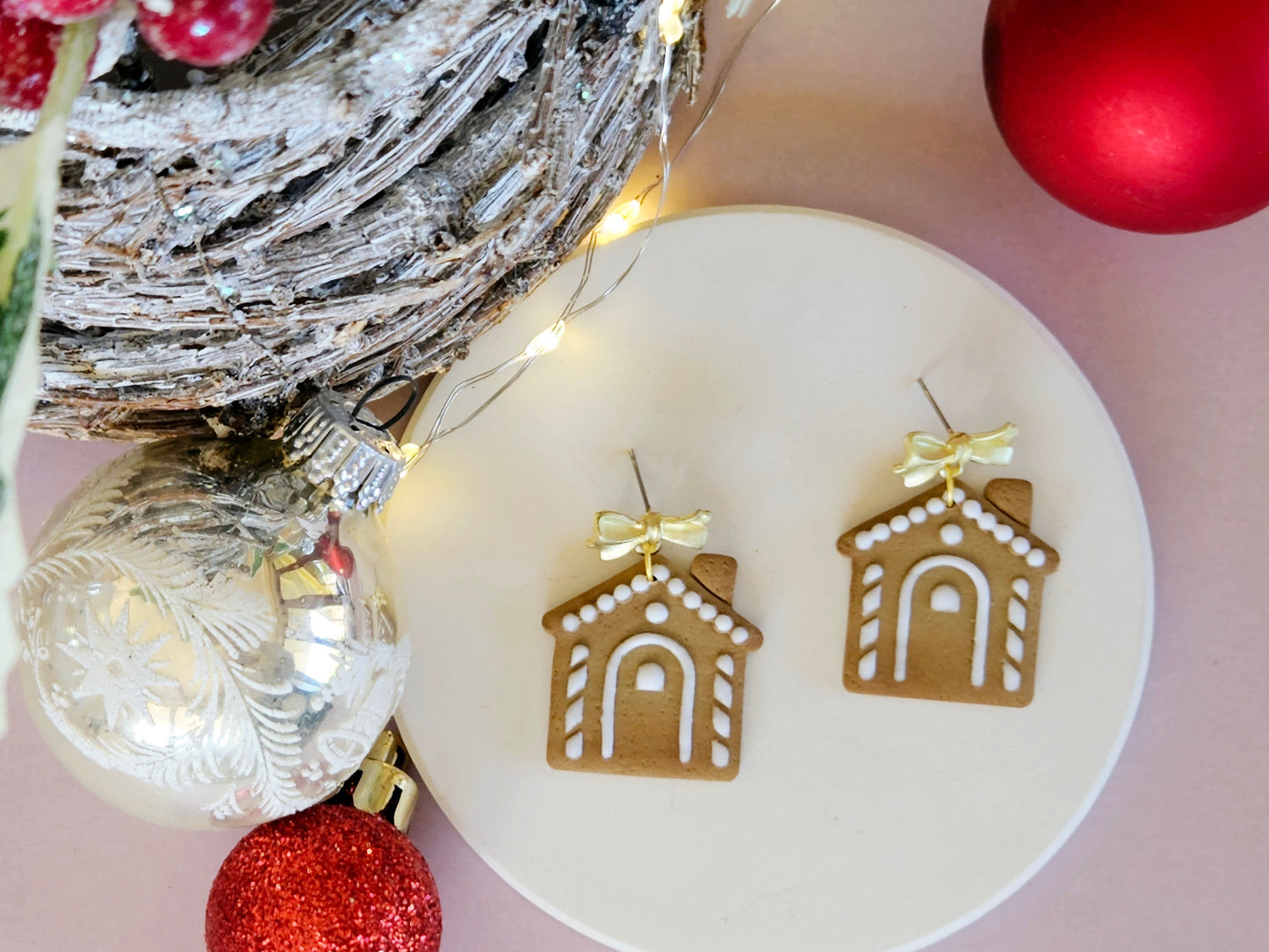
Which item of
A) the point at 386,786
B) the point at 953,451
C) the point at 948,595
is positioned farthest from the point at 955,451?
the point at 386,786

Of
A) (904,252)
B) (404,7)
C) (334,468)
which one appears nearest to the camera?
(404,7)

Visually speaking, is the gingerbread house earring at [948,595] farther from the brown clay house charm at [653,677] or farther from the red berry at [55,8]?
the red berry at [55,8]

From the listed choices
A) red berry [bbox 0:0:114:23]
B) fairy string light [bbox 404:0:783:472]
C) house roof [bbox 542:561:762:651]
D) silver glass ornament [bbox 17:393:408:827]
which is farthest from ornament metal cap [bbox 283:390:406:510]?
red berry [bbox 0:0:114:23]

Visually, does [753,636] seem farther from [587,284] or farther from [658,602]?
[587,284]

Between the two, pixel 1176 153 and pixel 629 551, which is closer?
pixel 1176 153

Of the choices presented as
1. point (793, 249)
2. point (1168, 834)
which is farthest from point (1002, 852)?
point (793, 249)

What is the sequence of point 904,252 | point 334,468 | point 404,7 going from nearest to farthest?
point 404,7 < point 334,468 < point 904,252

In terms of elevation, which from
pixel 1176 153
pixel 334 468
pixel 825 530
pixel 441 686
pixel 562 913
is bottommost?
pixel 562 913

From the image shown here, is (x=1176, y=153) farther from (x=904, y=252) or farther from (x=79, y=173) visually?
(x=79, y=173)
